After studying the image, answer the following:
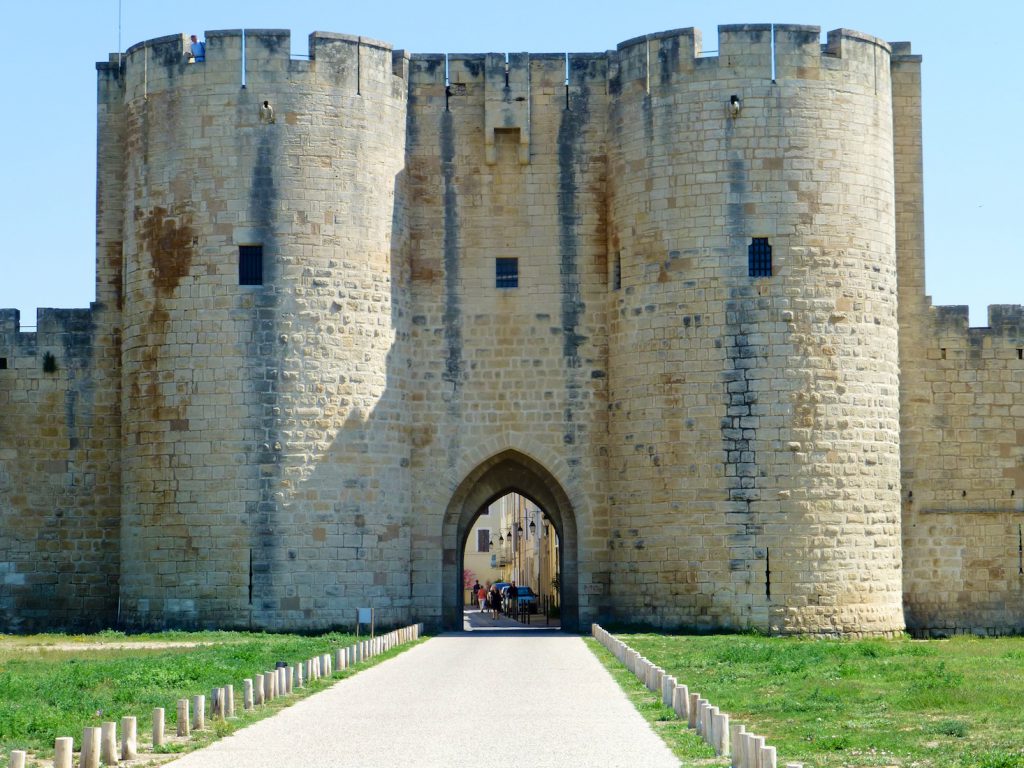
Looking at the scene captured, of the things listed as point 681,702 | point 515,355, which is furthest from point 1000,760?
point 515,355

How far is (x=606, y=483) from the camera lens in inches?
1098

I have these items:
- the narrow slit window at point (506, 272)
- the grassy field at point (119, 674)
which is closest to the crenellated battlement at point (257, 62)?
the narrow slit window at point (506, 272)

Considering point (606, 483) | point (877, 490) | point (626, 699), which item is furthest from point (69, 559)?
point (626, 699)

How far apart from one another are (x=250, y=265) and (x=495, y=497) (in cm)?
615

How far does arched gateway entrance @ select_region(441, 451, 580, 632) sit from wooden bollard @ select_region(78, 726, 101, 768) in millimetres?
17126

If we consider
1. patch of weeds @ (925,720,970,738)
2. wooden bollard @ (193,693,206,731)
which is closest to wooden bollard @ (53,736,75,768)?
wooden bollard @ (193,693,206,731)

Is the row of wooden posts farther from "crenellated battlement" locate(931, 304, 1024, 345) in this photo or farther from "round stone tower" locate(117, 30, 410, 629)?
"crenellated battlement" locate(931, 304, 1024, 345)

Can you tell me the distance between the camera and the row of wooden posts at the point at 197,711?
11.0 m

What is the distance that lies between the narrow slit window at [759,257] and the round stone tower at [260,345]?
5.93 metres

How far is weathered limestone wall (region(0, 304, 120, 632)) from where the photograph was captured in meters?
28.3

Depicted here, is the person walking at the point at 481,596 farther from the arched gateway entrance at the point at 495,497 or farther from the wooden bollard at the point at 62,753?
the wooden bollard at the point at 62,753

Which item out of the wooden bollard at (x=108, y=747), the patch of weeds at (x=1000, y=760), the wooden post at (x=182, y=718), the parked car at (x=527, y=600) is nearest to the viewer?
the patch of weeds at (x=1000, y=760)

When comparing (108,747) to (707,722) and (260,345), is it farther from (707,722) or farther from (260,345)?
(260,345)

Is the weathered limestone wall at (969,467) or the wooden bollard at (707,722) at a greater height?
the weathered limestone wall at (969,467)
